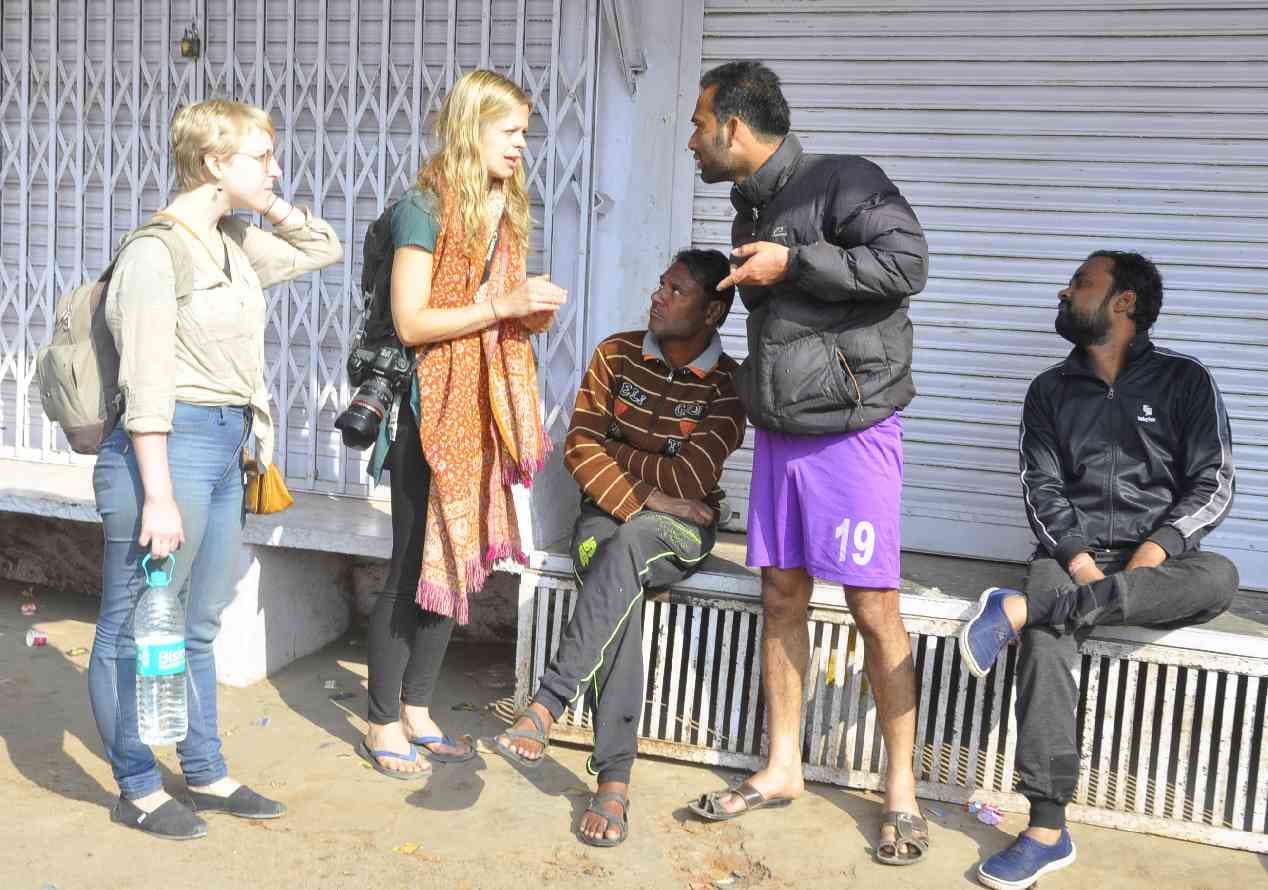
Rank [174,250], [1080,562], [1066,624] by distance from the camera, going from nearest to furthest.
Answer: [174,250] < [1066,624] < [1080,562]

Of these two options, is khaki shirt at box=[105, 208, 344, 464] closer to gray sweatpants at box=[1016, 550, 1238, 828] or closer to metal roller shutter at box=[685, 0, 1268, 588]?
metal roller shutter at box=[685, 0, 1268, 588]

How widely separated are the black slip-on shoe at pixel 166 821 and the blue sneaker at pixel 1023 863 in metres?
2.19

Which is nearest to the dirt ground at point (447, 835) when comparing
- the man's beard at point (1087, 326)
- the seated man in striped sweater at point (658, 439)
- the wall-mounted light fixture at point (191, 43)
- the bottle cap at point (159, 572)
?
the seated man in striped sweater at point (658, 439)

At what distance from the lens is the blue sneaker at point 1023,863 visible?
339 centimetres

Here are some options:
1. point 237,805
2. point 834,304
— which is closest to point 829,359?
point 834,304

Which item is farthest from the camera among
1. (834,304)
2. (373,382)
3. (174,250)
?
(373,382)

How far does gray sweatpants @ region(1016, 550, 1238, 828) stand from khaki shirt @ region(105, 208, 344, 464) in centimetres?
231

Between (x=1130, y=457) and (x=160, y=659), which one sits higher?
(x=1130, y=457)

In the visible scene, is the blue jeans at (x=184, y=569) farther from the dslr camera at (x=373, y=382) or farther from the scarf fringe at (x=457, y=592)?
the scarf fringe at (x=457, y=592)

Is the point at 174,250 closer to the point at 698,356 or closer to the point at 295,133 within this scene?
the point at 698,356

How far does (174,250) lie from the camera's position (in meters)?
3.12

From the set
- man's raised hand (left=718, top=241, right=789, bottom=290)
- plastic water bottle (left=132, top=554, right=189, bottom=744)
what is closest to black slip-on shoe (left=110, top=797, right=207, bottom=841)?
plastic water bottle (left=132, top=554, right=189, bottom=744)

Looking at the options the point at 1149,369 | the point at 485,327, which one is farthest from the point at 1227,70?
the point at 485,327

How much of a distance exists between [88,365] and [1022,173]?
11.2 feet
